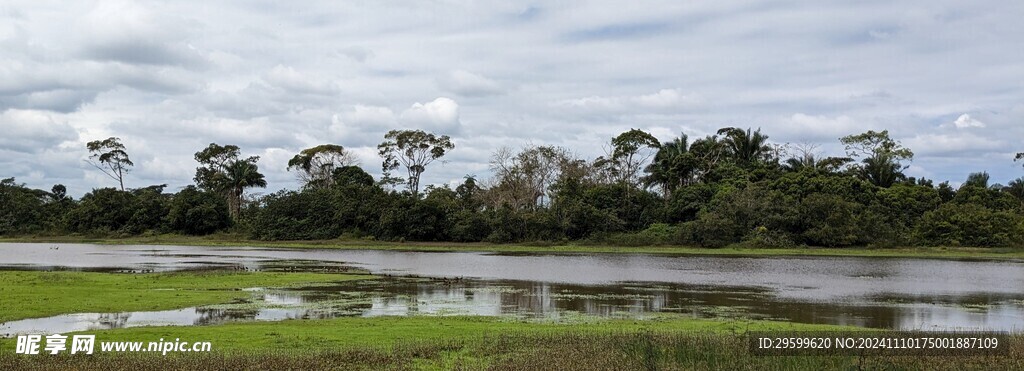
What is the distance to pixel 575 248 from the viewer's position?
75.4 m

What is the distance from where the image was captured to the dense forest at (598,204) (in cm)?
7369

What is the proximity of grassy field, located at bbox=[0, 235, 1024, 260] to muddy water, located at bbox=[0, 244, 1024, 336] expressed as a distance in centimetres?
1210

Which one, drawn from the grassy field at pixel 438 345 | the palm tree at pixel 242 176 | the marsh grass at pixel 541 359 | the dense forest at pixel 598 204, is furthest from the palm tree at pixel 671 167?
the marsh grass at pixel 541 359

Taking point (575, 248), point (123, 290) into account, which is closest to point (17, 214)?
point (575, 248)

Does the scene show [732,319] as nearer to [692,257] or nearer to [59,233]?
[692,257]

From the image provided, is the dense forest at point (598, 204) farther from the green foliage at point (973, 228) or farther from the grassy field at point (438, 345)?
the grassy field at point (438, 345)

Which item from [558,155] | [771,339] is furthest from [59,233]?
[771,339]

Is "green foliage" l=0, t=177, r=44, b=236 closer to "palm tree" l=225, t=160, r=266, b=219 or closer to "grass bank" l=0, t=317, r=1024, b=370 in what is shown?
"palm tree" l=225, t=160, r=266, b=219

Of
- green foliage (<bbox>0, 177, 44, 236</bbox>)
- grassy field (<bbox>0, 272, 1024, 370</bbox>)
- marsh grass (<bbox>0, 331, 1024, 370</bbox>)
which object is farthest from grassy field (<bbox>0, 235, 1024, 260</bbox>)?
marsh grass (<bbox>0, 331, 1024, 370</bbox>)

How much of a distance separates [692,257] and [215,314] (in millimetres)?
45739

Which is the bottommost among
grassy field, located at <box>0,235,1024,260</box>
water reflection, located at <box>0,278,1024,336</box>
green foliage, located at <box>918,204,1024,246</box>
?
water reflection, located at <box>0,278,1024,336</box>

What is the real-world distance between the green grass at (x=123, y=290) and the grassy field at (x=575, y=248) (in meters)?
37.6

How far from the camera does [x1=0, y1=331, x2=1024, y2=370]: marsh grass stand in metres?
11.3

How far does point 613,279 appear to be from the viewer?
40.4m
